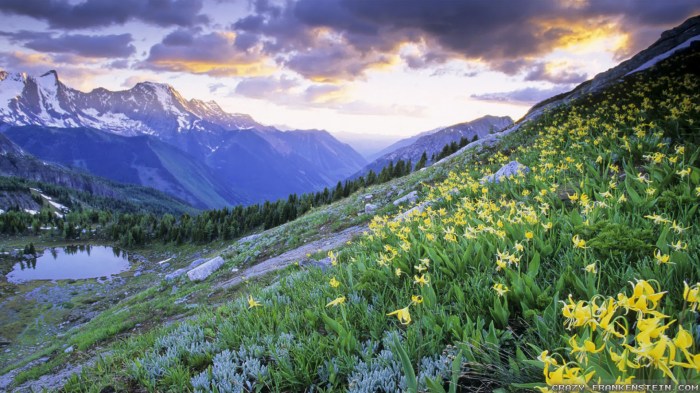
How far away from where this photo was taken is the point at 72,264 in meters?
62.1

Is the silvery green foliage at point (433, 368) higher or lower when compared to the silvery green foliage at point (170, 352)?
higher

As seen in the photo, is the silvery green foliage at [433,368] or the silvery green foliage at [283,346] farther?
the silvery green foliage at [283,346]

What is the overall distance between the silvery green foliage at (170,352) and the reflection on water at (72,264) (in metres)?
57.7

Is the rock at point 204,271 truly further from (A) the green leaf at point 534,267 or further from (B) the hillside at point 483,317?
(A) the green leaf at point 534,267

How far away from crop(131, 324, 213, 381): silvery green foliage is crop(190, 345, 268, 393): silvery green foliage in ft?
1.78

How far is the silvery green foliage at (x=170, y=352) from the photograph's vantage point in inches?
172

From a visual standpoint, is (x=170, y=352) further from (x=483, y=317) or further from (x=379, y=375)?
(x=483, y=317)

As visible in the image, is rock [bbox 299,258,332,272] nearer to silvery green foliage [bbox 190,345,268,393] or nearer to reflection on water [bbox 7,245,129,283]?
silvery green foliage [bbox 190,345,268,393]

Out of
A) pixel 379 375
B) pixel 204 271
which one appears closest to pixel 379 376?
pixel 379 375

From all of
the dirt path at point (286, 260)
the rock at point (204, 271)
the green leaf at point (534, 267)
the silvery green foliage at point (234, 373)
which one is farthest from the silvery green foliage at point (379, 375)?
the rock at point (204, 271)

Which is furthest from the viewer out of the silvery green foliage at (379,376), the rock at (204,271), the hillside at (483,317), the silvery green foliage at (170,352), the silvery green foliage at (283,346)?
the rock at (204,271)

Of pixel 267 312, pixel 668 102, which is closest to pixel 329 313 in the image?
pixel 267 312

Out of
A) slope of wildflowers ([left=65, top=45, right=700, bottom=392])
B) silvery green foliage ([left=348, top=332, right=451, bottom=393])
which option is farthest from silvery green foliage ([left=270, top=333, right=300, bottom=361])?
silvery green foliage ([left=348, top=332, right=451, bottom=393])

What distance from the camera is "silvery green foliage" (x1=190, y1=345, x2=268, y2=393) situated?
3561 millimetres
